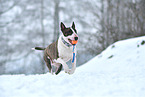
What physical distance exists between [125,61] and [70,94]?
14.3ft

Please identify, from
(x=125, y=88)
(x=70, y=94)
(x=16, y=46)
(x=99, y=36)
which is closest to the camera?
(x=70, y=94)

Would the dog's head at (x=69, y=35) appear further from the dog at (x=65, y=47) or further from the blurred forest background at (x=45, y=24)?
the blurred forest background at (x=45, y=24)

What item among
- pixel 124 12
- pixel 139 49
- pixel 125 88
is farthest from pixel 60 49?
pixel 124 12

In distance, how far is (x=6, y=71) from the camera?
1323cm

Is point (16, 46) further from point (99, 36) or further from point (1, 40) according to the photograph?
point (99, 36)

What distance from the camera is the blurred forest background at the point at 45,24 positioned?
39.9ft

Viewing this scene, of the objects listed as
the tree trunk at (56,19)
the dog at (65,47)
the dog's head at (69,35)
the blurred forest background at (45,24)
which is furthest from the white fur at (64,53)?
the tree trunk at (56,19)

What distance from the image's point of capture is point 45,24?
1328 centimetres

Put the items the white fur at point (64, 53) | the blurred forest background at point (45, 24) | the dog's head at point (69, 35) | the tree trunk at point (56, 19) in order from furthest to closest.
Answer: the tree trunk at point (56, 19), the blurred forest background at point (45, 24), the white fur at point (64, 53), the dog's head at point (69, 35)

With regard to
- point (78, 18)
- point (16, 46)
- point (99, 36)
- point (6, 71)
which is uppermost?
point (78, 18)

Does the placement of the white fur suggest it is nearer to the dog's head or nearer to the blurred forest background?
the dog's head

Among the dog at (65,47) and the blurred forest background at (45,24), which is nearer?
the dog at (65,47)

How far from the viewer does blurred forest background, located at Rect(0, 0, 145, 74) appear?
12156mm

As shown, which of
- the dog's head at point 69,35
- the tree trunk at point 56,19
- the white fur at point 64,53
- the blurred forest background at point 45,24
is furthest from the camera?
the tree trunk at point 56,19
